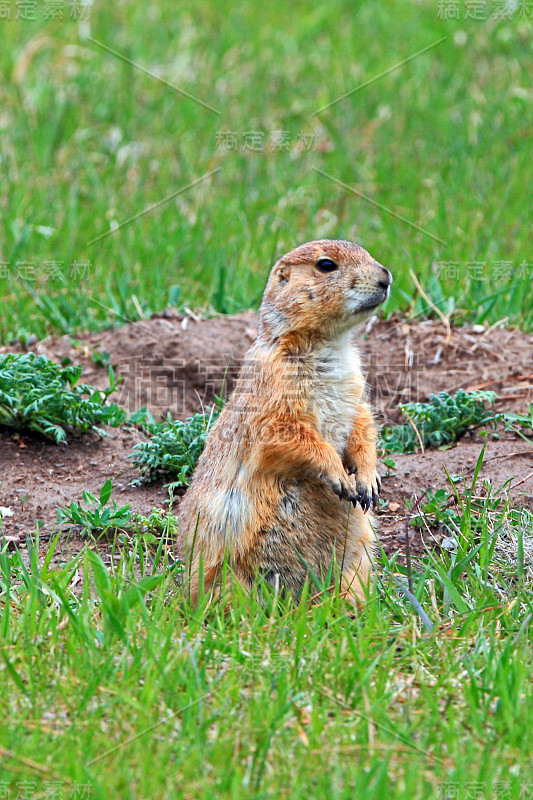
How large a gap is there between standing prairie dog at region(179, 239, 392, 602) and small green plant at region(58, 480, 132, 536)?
36 centimetres

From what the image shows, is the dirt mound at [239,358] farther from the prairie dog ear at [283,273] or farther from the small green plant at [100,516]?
the prairie dog ear at [283,273]

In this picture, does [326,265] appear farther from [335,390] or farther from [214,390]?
[214,390]

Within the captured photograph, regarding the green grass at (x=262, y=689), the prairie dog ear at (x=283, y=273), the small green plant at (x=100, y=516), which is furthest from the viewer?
the small green plant at (x=100, y=516)

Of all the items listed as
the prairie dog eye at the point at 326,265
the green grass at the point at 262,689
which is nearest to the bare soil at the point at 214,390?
the green grass at the point at 262,689

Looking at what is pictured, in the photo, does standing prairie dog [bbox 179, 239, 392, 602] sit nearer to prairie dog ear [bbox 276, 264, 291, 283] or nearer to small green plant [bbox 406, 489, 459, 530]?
prairie dog ear [bbox 276, 264, 291, 283]

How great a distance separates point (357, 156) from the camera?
838 centimetres

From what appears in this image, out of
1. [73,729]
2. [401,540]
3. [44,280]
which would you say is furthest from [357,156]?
[73,729]

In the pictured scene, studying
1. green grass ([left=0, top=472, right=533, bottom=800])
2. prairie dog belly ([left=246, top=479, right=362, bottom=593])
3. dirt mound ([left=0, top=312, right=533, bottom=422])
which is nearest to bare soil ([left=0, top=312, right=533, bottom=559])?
dirt mound ([left=0, top=312, right=533, bottom=422])

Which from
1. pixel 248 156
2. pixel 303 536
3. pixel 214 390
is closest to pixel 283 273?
pixel 303 536

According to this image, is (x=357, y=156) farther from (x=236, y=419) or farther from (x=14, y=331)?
(x=236, y=419)

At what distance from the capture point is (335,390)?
12.9 feet

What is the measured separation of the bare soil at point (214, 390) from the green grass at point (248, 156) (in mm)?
340

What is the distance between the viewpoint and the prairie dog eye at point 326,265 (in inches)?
152

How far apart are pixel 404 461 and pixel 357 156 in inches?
168
